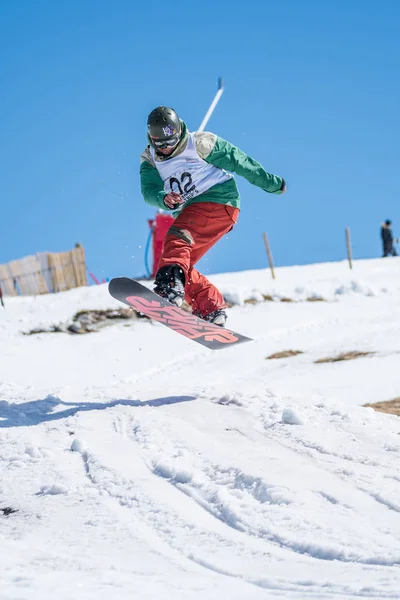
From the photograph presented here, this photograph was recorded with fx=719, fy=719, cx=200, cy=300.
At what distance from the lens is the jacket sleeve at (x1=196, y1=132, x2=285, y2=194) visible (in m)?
5.86

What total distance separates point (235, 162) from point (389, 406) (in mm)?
2315

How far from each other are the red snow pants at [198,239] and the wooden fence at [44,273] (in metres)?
13.5

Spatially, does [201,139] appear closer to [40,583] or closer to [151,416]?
[151,416]

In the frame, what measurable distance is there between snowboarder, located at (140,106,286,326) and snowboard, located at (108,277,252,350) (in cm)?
15

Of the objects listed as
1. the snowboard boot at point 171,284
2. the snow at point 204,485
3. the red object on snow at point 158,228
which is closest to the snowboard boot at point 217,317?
the snowboard boot at point 171,284

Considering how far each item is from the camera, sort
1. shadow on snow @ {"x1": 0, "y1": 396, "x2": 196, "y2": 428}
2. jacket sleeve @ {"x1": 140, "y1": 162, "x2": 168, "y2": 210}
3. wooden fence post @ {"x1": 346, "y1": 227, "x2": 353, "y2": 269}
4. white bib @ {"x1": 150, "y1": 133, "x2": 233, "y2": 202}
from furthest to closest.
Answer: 1. wooden fence post @ {"x1": 346, "y1": 227, "x2": 353, "y2": 269}
2. jacket sleeve @ {"x1": 140, "y1": 162, "x2": 168, "y2": 210}
3. white bib @ {"x1": 150, "y1": 133, "x2": 233, "y2": 202}
4. shadow on snow @ {"x1": 0, "y1": 396, "x2": 196, "y2": 428}

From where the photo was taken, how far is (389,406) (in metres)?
5.12

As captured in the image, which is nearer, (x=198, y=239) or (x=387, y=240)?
(x=198, y=239)

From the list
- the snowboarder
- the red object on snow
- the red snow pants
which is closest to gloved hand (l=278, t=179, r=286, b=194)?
the snowboarder

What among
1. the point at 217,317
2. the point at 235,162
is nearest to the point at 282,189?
the point at 235,162

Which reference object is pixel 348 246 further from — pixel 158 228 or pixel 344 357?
pixel 344 357

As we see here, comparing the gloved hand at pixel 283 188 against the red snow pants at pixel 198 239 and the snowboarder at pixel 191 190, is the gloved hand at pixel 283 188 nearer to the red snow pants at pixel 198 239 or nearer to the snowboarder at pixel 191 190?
the snowboarder at pixel 191 190

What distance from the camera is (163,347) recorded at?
9336mm

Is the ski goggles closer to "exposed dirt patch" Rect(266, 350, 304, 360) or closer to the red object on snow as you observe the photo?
"exposed dirt patch" Rect(266, 350, 304, 360)
